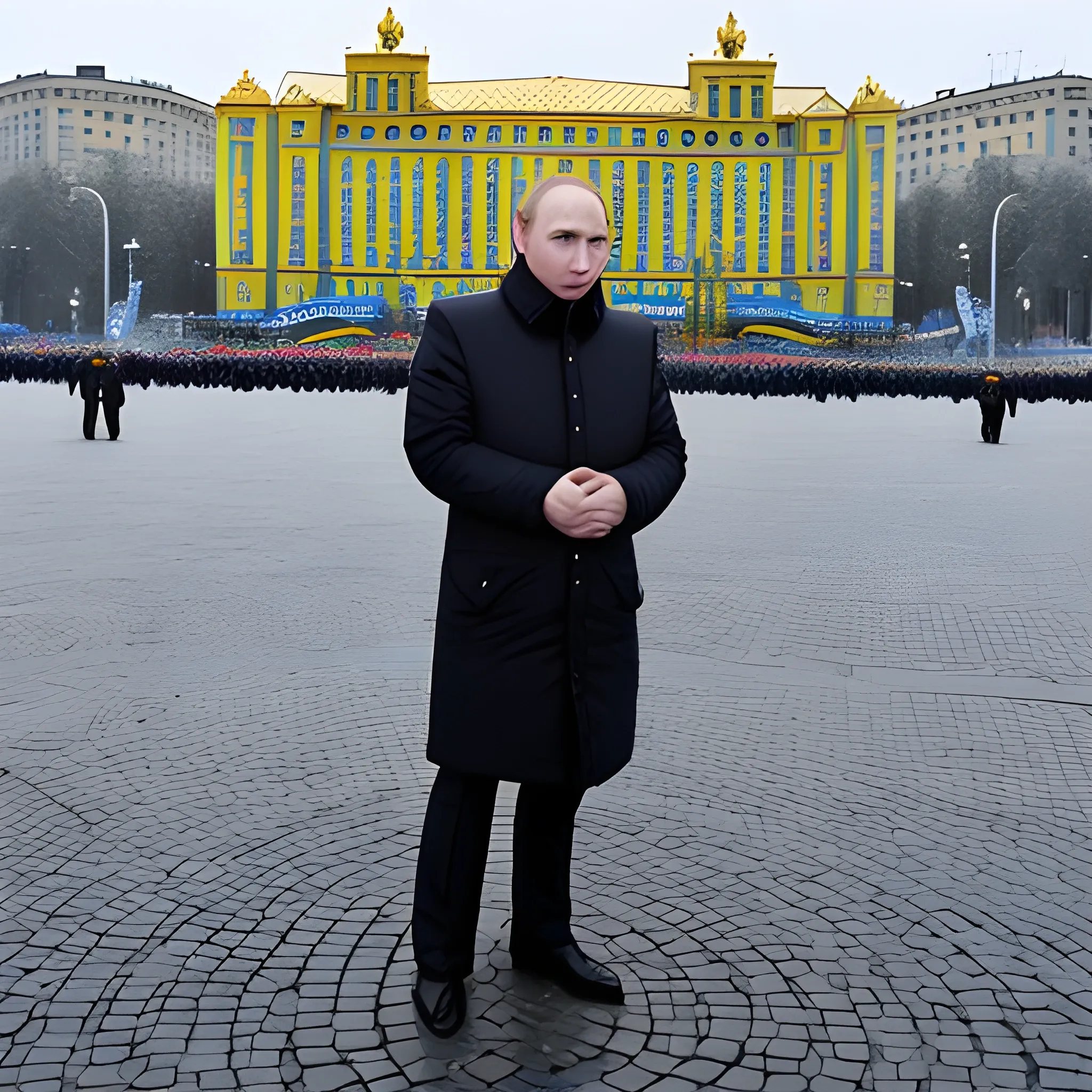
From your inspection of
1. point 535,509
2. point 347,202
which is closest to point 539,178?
point 347,202

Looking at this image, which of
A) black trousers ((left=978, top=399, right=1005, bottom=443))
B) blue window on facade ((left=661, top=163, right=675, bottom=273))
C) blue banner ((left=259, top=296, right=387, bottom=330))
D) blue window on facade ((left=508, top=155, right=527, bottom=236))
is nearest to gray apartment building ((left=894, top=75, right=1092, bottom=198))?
blue window on facade ((left=661, top=163, right=675, bottom=273))

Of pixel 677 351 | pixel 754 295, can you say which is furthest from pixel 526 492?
pixel 754 295

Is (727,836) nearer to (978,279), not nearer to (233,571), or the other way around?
(233,571)

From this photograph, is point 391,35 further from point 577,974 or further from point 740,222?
point 577,974

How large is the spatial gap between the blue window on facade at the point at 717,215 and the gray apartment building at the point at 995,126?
28566 millimetres

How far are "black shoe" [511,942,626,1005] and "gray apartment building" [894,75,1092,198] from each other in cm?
9640

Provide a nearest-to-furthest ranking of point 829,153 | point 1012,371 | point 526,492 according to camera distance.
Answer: point 526,492 < point 1012,371 < point 829,153

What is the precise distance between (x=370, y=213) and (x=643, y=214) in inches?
497

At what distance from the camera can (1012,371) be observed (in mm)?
44188

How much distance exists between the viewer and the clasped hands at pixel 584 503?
2.91 m

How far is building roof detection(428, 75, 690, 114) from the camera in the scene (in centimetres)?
7244

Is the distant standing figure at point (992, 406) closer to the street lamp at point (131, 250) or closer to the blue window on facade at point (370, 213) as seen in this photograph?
the street lamp at point (131, 250)

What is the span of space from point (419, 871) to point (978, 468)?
50.8 ft

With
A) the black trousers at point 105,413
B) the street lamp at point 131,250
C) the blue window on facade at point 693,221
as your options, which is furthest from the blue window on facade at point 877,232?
the black trousers at point 105,413
